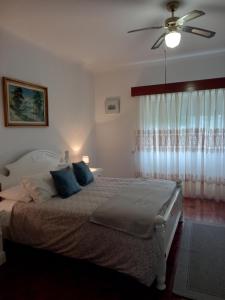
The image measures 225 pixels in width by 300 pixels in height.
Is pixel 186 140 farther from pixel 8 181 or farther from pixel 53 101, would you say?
pixel 8 181

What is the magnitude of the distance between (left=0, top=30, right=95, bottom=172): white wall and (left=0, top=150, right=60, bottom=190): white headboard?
0.41 feet

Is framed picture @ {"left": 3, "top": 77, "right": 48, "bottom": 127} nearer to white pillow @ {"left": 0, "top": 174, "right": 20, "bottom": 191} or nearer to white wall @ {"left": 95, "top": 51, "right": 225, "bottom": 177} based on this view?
white pillow @ {"left": 0, "top": 174, "right": 20, "bottom": 191}

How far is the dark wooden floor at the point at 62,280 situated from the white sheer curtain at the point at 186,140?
6.47ft

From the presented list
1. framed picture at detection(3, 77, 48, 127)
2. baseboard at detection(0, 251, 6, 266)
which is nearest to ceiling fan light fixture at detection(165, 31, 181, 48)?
framed picture at detection(3, 77, 48, 127)

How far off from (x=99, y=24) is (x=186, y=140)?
259cm

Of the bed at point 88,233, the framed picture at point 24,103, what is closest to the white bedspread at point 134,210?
the bed at point 88,233

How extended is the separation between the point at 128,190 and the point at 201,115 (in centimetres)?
232

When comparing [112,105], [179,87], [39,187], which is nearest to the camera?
[39,187]

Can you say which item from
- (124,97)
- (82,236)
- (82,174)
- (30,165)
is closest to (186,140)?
(124,97)

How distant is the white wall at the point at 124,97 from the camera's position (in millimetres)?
4238

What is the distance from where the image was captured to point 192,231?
2955mm

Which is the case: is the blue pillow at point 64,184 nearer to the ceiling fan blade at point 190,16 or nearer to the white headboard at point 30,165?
the white headboard at point 30,165

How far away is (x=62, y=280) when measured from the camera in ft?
6.95

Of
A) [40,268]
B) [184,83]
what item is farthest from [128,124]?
[40,268]
